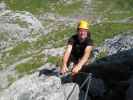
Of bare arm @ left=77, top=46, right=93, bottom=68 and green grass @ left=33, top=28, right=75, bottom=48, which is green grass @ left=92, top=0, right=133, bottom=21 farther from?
bare arm @ left=77, top=46, right=93, bottom=68

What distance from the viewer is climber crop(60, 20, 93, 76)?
67.6 ft

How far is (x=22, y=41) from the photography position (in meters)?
61.2

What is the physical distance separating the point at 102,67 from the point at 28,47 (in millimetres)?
30662

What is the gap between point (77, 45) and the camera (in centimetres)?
2159

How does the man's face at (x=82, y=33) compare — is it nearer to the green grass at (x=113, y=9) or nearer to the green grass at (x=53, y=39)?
the green grass at (x=53, y=39)

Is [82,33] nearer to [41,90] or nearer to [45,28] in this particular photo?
[41,90]

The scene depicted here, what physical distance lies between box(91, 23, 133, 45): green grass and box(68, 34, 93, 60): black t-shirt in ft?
92.4

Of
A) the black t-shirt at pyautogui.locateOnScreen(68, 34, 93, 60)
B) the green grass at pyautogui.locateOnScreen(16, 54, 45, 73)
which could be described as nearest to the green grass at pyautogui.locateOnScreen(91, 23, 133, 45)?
the green grass at pyautogui.locateOnScreen(16, 54, 45, 73)

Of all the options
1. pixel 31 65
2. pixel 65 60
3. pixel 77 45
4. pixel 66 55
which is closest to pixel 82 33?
pixel 77 45

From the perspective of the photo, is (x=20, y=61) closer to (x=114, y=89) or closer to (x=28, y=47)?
(x=28, y=47)

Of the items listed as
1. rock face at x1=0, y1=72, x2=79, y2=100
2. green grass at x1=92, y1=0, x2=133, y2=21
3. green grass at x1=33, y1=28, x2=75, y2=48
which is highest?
rock face at x1=0, y1=72, x2=79, y2=100

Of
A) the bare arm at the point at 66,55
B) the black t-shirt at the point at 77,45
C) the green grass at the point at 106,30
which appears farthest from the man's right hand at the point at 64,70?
the green grass at the point at 106,30

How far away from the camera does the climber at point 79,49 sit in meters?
20.6

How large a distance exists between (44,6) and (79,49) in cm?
7175
